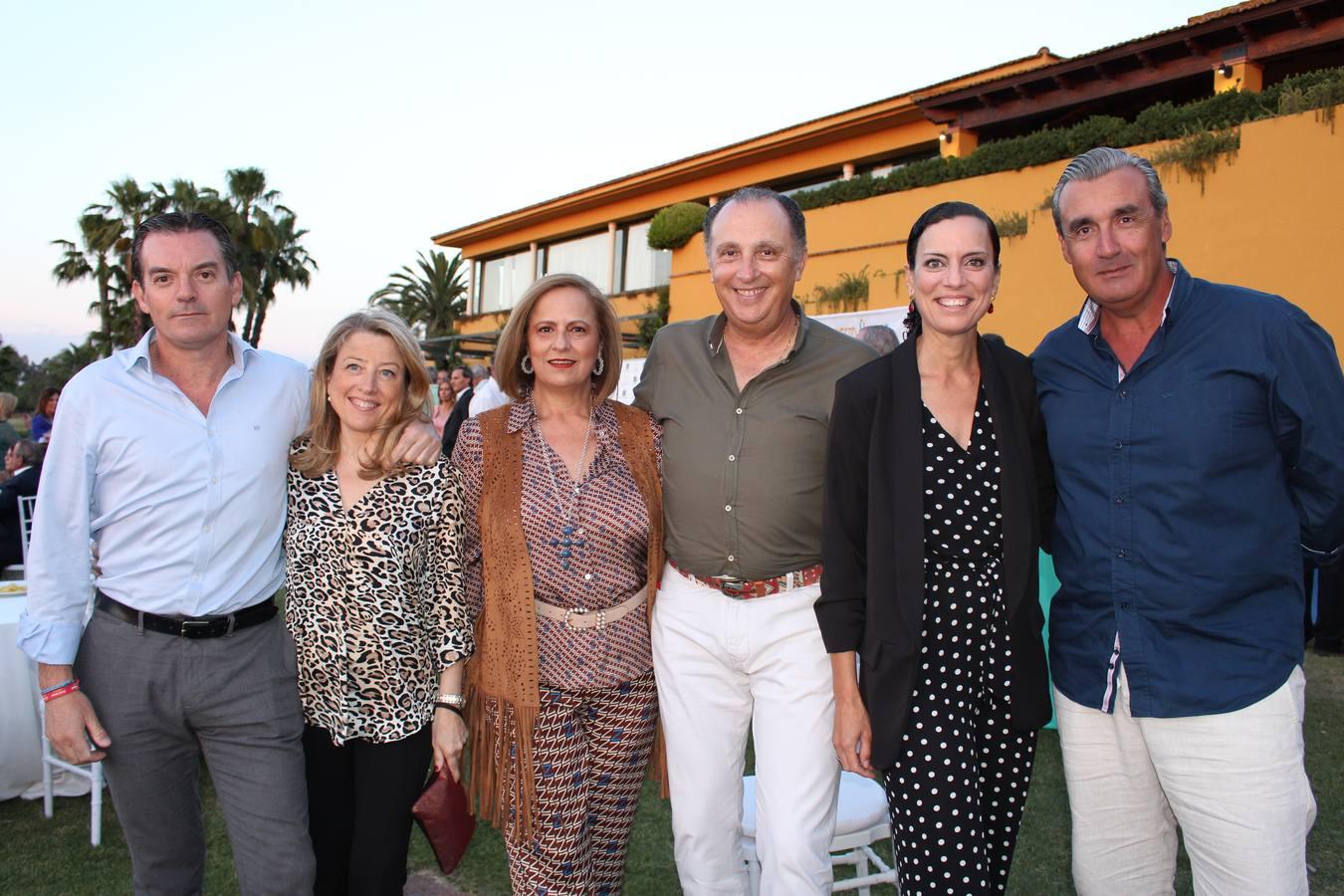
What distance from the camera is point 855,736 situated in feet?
7.75

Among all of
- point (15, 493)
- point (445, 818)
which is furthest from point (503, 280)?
point (445, 818)

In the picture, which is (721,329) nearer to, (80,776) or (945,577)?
(945,577)

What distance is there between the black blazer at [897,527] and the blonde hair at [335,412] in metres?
1.21

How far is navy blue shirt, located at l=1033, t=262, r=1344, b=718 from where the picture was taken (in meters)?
2.04

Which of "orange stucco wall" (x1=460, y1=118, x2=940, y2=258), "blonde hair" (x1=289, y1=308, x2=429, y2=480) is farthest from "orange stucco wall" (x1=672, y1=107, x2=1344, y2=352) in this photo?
"blonde hair" (x1=289, y1=308, x2=429, y2=480)

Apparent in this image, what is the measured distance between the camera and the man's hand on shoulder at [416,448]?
8.52 feet

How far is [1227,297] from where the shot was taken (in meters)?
2.14

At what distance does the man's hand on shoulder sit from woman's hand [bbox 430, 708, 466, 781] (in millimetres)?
707

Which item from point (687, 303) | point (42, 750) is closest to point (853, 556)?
point (42, 750)

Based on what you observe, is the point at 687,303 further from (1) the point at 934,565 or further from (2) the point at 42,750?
(1) the point at 934,565

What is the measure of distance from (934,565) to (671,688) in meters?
0.89

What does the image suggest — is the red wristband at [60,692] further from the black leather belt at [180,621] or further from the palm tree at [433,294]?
the palm tree at [433,294]

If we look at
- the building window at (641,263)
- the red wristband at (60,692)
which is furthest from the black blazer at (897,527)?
the building window at (641,263)

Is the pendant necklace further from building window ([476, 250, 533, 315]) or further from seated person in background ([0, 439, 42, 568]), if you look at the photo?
building window ([476, 250, 533, 315])
